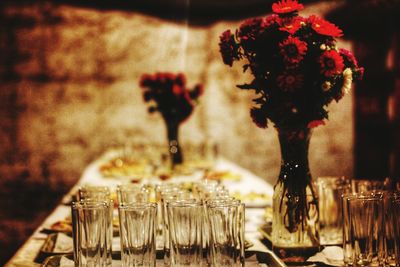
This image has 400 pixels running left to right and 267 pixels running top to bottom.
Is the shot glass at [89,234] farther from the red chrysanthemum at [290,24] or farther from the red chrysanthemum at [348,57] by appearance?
the red chrysanthemum at [348,57]

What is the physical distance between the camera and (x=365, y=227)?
1.39 meters

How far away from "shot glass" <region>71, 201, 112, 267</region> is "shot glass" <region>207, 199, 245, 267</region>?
0.86 ft

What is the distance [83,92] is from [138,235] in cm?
494

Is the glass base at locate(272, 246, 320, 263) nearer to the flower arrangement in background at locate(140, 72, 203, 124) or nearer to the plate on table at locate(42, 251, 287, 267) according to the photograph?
the plate on table at locate(42, 251, 287, 267)

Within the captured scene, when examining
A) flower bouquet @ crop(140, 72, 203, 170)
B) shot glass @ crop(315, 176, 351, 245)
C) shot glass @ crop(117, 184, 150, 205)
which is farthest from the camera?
flower bouquet @ crop(140, 72, 203, 170)

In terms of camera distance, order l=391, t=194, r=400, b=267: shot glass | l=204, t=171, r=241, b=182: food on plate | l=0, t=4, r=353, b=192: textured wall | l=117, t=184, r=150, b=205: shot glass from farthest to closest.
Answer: l=0, t=4, r=353, b=192: textured wall, l=204, t=171, r=241, b=182: food on plate, l=117, t=184, r=150, b=205: shot glass, l=391, t=194, r=400, b=267: shot glass

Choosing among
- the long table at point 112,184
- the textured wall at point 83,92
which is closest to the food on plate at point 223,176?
the long table at point 112,184

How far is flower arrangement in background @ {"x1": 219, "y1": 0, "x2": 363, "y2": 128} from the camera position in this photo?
147 centimetres

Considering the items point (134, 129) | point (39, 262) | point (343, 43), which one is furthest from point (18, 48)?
point (39, 262)

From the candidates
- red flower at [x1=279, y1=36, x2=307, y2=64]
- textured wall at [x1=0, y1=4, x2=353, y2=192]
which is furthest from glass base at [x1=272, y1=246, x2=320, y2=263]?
textured wall at [x1=0, y1=4, x2=353, y2=192]

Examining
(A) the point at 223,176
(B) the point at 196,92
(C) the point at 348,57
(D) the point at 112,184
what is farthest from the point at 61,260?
(B) the point at 196,92

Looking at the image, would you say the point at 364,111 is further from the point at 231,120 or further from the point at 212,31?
the point at 212,31

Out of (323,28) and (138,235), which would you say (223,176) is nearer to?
(323,28)

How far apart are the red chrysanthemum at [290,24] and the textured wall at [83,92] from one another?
14.8ft
